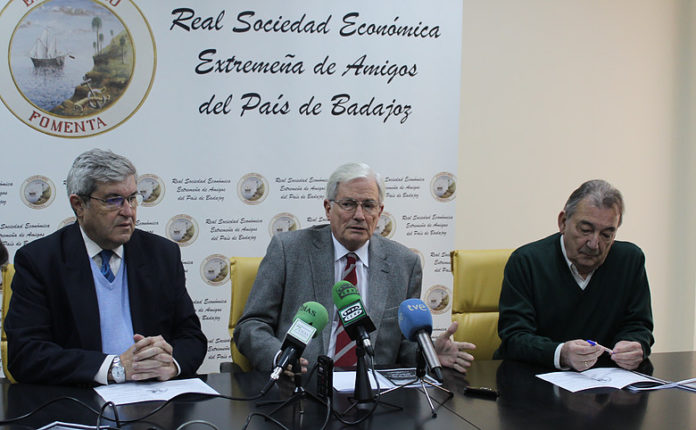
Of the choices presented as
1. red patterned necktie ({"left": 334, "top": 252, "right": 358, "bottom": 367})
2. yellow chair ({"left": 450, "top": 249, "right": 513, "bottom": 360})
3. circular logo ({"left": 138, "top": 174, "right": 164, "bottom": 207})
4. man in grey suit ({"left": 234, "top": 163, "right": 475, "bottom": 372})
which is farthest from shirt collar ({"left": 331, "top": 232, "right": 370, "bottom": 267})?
circular logo ({"left": 138, "top": 174, "right": 164, "bottom": 207})

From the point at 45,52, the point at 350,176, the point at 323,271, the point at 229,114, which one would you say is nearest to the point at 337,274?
the point at 323,271

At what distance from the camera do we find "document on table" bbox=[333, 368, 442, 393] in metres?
2.08

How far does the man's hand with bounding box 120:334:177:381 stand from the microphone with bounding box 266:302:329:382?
1.72ft

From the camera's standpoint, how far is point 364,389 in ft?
6.24

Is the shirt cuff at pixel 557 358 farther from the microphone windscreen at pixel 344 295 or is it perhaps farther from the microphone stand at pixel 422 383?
the microphone windscreen at pixel 344 295

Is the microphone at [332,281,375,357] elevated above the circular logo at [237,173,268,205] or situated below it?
below

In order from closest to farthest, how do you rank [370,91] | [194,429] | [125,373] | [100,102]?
[194,429], [125,373], [100,102], [370,91]

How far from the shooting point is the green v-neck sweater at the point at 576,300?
2758mm

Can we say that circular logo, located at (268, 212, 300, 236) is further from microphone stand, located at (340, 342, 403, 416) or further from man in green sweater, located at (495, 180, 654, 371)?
microphone stand, located at (340, 342, 403, 416)

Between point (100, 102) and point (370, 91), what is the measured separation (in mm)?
1561

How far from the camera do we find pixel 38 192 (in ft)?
11.4

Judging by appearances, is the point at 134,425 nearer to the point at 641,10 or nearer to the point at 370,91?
the point at 370,91

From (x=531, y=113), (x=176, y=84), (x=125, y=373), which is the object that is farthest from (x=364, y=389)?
(x=531, y=113)

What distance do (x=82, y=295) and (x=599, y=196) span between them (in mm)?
2065
